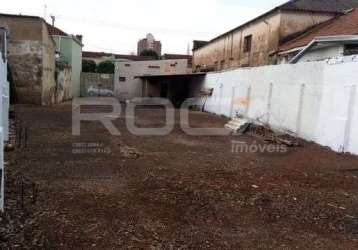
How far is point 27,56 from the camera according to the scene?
1977 cm

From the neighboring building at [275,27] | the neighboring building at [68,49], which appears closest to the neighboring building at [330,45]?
the neighboring building at [275,27]

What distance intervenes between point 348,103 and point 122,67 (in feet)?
92.8

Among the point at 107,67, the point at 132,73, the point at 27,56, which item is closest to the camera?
the point at 27,56

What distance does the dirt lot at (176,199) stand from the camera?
3.95 m

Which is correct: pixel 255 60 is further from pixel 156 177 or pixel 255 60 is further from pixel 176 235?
pixel 176 235

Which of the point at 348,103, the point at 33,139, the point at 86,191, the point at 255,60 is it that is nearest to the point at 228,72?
the point at 255,60

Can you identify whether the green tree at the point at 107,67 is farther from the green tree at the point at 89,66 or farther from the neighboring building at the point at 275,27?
the neighboring building at the point at 275,27

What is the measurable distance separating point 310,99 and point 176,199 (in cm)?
690

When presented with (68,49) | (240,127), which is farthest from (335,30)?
(68,49)

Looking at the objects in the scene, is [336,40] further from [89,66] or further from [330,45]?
[89,66]

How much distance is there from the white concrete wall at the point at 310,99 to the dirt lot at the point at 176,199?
918mm

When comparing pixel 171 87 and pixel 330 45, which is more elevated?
pixel 330 45

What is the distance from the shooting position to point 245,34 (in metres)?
23.6

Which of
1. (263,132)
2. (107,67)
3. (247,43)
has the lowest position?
(263,132)
